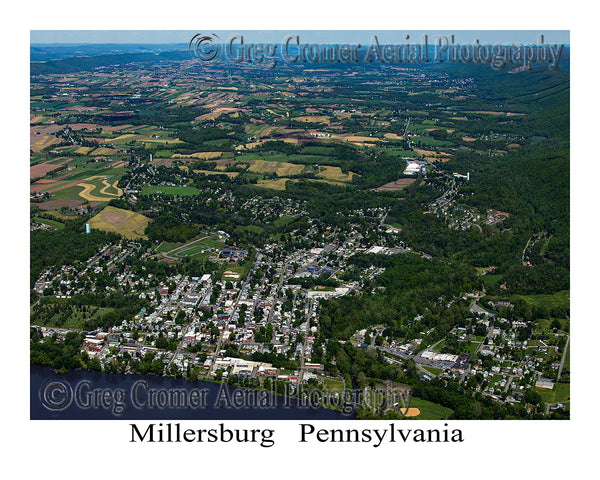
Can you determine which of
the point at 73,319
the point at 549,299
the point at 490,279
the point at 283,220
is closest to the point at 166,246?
the point at 283,220

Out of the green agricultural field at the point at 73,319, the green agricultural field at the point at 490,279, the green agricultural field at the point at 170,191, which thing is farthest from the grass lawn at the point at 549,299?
the green agricultural field at the point at 170,191

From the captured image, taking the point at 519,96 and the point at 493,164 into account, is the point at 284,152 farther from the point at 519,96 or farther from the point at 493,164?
the point at 519,96

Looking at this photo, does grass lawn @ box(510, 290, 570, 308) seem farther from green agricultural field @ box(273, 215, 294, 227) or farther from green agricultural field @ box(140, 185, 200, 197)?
green agricultural field @ box(140, 185, 200, 197)

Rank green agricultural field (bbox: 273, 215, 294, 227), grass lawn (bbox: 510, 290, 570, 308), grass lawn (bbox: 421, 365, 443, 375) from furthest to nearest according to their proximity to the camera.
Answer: green agricultural field (bbox: 273, 215, 294, 227) → grass lawn (bbox: 510, 290, 570, 308) → grass lawn (bbox: 421, 365, 443, 375)

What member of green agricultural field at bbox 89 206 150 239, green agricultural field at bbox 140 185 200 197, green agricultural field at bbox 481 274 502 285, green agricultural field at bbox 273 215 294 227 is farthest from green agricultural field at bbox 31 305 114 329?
green agricultural field at bbox 140 185 200 197

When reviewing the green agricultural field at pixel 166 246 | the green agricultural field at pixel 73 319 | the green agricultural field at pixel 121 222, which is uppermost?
the green agricultural field at pixel 121 222

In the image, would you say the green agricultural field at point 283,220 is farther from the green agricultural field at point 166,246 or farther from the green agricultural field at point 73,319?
the green agricultural field at point 73,319

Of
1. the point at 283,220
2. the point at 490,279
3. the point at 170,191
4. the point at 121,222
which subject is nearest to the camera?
the point at 490,279

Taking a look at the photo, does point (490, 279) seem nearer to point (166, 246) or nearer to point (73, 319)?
point (166, 246)

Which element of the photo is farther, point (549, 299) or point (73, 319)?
point (549, 299)
